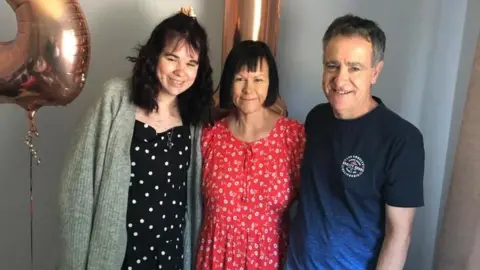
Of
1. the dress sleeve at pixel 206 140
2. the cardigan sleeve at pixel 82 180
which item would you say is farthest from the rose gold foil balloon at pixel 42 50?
the dress sleeve at pixel 206 140

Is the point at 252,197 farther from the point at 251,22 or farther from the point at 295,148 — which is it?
the point at 251,22

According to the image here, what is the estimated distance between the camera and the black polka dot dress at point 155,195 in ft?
4.66

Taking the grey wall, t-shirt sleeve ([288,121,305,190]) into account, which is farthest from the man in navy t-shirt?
the grey wall

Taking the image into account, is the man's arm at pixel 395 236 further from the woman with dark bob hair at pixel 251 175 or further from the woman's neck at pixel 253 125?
the woman's neck at pixel 253 125

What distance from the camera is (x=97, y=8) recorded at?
5.95 feet

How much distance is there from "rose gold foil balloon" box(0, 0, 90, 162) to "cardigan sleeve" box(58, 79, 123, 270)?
12 centimetres

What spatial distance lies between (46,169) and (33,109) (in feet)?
1.83

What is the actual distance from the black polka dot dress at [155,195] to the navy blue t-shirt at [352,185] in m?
→ 0.34

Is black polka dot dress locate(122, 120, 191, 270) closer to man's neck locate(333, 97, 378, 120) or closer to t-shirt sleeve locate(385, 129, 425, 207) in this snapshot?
man's neck locate(333, 97, 378, 120)

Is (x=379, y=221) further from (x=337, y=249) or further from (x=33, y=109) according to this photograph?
(x=33, y=109)

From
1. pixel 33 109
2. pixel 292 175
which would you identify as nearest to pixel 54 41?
pixel 33 109

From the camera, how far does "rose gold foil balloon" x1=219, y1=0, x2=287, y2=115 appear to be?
161cm

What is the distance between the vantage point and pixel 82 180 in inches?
53.4

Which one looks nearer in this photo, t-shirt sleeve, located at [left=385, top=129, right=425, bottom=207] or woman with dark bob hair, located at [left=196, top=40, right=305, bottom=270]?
t-shirt sleeve, located at [left=385, top=129, right=425, bottom=207]
